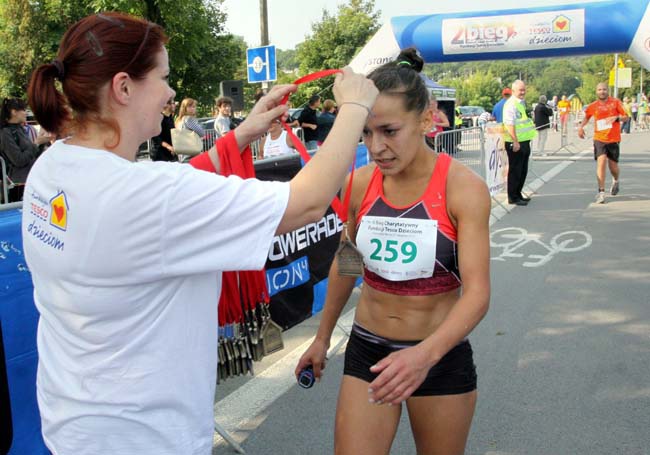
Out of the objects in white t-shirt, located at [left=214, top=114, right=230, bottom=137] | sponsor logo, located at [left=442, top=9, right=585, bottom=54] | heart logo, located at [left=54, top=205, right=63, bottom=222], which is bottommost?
heart logo, located at [left=54, top=205, right=63, bottom=222]

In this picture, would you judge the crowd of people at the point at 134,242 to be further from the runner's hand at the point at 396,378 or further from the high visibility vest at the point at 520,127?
the high visibility vest at the point at 520,127

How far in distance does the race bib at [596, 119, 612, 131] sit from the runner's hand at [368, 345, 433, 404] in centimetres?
1021

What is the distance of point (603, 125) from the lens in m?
11.0

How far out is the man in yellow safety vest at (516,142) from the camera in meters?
10.9

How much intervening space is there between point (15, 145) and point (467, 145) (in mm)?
6843

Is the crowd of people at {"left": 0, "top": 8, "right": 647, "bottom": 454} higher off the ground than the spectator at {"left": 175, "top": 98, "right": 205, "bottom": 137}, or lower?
lower

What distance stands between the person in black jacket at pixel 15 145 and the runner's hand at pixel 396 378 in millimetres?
7263

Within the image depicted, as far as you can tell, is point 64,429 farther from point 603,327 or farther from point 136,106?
point 603,327

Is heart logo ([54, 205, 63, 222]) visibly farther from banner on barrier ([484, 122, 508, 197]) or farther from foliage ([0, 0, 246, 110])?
foliage ([0, 0, 246, 110])

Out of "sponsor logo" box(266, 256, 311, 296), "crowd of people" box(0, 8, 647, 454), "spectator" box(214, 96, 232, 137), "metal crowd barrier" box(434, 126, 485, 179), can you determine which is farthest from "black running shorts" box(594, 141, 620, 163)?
"crowd of people" box(0, 8, 647, 454)

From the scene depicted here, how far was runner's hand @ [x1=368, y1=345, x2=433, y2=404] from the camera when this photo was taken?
192cm

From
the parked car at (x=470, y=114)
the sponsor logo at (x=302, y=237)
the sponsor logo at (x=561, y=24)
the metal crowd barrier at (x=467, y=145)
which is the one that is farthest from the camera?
the parked car at (x=470, y=114)

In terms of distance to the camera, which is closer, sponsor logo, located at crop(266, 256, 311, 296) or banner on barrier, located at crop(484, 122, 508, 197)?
sponsor logo, located at crop(266, 256, 311, 296)

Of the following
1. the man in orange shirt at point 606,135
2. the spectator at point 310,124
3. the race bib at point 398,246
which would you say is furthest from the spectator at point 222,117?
the race bib at point 398,246
